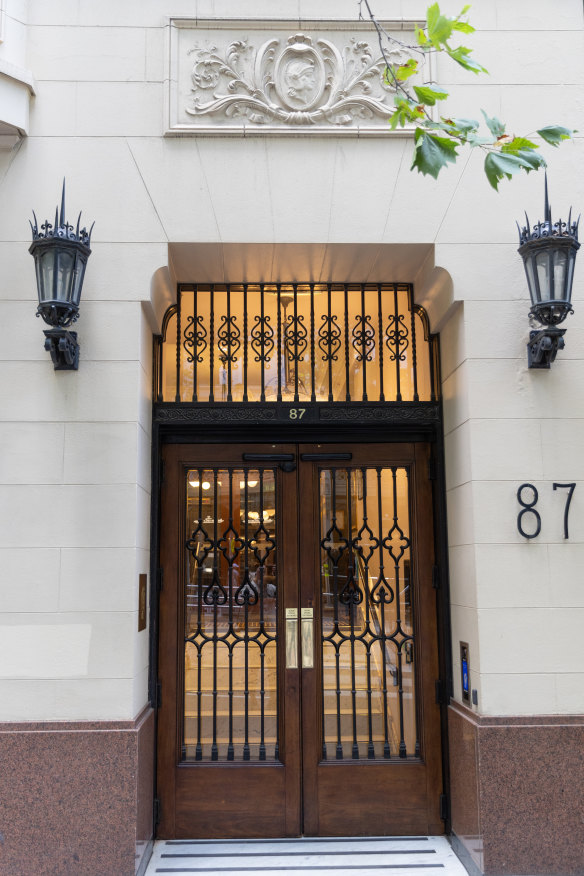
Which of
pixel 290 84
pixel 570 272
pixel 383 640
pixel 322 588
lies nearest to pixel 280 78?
pixel 290 84

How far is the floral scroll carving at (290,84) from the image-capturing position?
474 centimetres

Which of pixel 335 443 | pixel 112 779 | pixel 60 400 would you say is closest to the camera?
pixel 112 779

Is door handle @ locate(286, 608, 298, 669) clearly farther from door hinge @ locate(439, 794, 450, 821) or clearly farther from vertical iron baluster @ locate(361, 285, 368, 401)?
vertical iron baluster @ locate(361, 285, 368, 401)

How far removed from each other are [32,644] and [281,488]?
198 centimetres

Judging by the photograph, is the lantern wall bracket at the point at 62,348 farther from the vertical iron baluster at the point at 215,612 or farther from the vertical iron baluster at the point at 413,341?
the vertical iron baluster at the point at 413,341

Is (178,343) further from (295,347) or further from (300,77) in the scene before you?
(300,77)

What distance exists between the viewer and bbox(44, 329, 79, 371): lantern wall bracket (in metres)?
4.29

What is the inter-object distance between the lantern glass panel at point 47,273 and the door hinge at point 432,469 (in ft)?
9.51

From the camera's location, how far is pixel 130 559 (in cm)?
438

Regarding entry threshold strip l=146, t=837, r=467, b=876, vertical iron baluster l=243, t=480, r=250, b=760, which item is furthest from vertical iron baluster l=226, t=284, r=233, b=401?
entry threshold strip l=146, t=837, r=467, b=876

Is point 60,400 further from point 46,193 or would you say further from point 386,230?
point 386,230

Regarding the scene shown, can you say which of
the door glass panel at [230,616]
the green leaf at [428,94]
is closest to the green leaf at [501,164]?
the green leaf at [428,94]

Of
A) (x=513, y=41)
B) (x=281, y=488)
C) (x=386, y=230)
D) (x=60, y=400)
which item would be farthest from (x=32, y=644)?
(x=513, y=41)

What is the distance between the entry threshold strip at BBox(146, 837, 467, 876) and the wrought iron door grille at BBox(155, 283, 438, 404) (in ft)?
10.1
